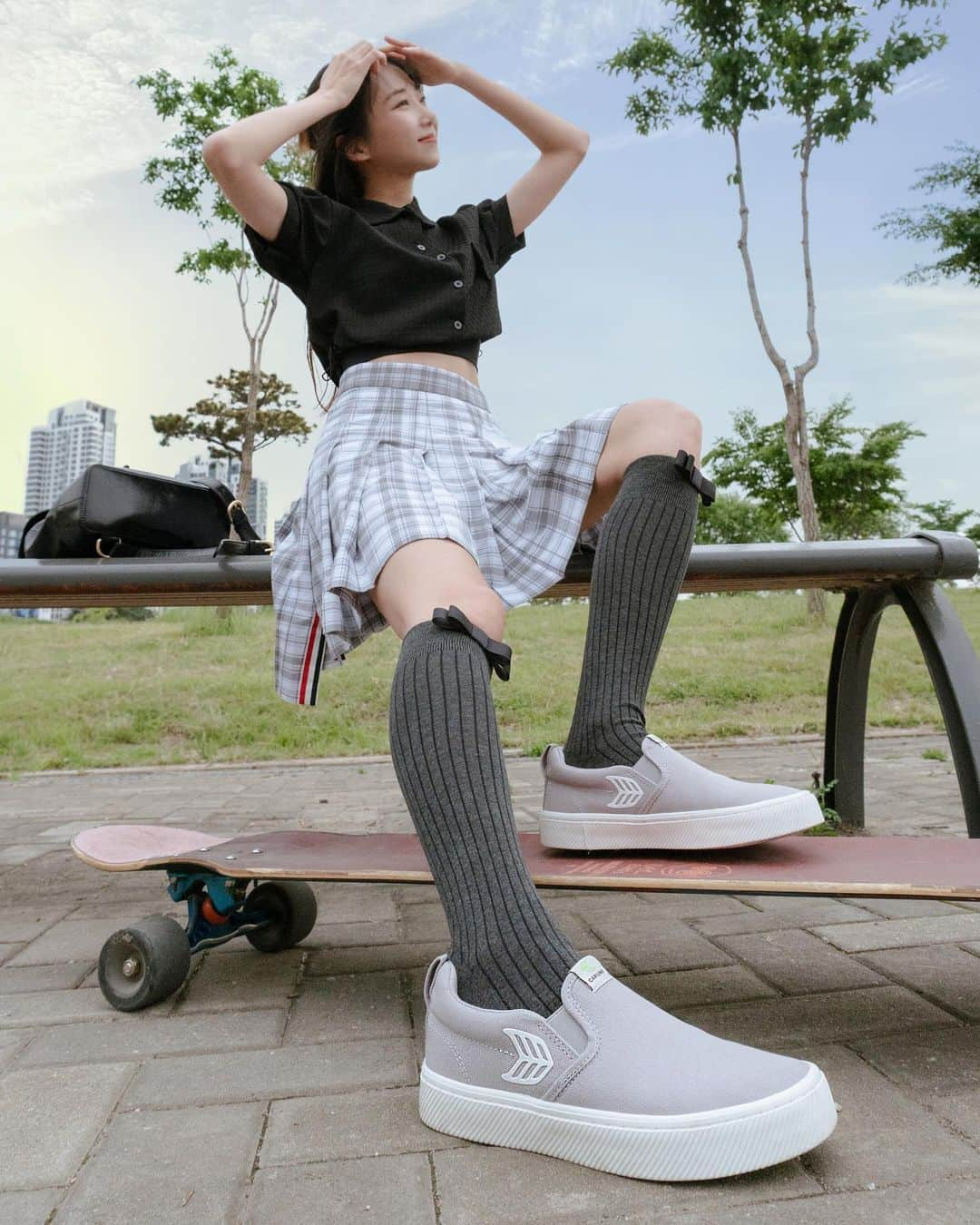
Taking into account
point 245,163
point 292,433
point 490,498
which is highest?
point 292,433

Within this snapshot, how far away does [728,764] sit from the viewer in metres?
4.68

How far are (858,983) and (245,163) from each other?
1.74m

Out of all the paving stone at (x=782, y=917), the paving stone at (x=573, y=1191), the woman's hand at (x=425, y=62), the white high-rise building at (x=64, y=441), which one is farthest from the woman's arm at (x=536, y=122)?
the white high-rise building at (x=64, y=441)

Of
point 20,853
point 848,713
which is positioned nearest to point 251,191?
point 848,713

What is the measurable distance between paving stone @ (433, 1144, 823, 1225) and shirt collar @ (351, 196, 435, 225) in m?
1.76

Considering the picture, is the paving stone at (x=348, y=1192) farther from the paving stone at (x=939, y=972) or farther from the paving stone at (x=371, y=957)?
the paving stone at (x=939, y=972)

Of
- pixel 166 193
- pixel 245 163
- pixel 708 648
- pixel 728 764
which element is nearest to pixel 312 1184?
pixel 245 163

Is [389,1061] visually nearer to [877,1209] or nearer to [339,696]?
[877,1209]

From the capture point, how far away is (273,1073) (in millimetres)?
1297

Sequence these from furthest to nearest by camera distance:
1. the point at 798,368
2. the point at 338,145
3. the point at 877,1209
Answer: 1. the point at 798,368
2. the point at 338,145
3. the point at 877,1209

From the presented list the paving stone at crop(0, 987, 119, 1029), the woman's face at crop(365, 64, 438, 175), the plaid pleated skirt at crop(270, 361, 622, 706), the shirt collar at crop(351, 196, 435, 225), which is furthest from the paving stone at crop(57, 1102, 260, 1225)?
the woman's face at crop(365, 64, 438, 175)

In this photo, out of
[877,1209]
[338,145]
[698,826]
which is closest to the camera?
[877,1209]

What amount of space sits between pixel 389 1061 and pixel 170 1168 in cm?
35

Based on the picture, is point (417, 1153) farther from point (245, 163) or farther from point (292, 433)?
point (292, 433)
